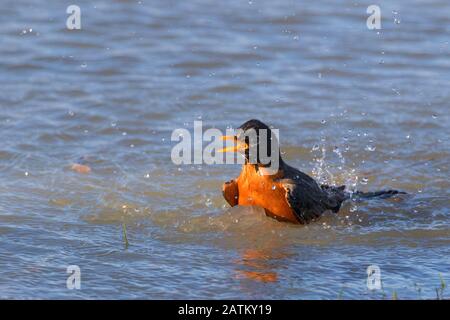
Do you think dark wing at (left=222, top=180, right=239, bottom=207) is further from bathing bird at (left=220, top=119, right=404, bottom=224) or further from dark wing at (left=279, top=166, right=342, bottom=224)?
dark wing at (left=279, top=166, right=342, bottom=224)

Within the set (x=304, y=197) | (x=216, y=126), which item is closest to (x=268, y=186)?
(x=304, y=197)

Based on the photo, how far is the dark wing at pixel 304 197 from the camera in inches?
294

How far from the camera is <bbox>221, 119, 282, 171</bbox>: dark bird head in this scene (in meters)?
7.41

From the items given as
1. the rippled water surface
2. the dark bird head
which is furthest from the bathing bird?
the rippled water surface

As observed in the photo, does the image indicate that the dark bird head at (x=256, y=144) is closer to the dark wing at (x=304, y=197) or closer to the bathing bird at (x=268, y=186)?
the bathing bird at (x=268, y=186)

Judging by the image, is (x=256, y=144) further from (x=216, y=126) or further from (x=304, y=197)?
(x=216, y=126)

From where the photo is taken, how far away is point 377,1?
14.2 metres

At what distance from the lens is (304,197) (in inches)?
298

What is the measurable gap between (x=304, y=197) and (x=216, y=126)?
2760 mm

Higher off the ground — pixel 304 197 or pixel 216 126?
pixel 216 126

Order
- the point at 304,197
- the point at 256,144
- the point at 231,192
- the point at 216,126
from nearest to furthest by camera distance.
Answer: the point at 256,144 → the point at 304,197 → the point at 231,192 → the point at 216,126

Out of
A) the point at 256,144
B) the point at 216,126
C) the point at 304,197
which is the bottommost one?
the point at 304,197

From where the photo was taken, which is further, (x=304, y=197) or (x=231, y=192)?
(x=231, y=192)

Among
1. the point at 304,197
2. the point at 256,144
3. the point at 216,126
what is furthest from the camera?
the point at 216,126
